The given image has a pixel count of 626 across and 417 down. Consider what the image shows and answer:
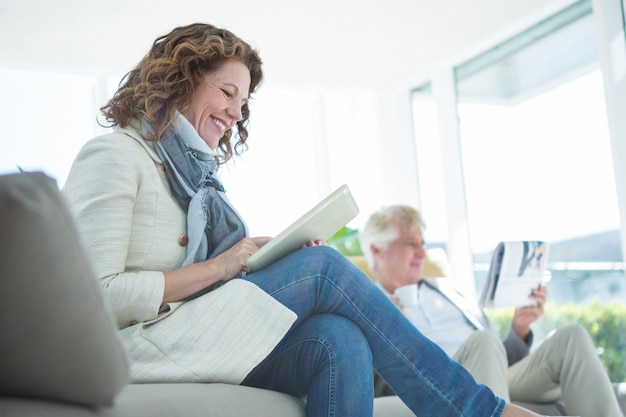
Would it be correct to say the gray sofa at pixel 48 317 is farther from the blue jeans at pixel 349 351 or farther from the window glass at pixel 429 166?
the window glass at pixel 429 166

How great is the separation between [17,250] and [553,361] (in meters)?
2.15

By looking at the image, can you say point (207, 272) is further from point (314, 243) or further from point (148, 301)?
point (314, 243)

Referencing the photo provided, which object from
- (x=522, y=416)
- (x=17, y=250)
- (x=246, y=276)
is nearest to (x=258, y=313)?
(x=246, y=276)

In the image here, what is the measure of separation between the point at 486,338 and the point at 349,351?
108 centimetres

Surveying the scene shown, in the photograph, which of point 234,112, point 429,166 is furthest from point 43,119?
point 234,112

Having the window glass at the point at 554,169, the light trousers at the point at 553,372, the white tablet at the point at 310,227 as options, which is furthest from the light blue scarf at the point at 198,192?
the window glass at the point at 554,169

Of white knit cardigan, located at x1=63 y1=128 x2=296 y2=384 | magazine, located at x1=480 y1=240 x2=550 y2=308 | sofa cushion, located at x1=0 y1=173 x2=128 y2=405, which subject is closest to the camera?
sofa cushion, located at x1=0 y1=173 x2=128 y2=405

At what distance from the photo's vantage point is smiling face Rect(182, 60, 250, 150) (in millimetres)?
2021

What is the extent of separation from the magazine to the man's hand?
2 centimetres

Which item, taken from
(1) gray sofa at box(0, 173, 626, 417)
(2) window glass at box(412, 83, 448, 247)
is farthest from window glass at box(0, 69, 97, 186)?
(1) gray sofa at box(0, 173, 626, 417)

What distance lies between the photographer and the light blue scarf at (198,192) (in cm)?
177

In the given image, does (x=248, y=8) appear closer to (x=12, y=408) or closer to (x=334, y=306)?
(x=334, y=306)

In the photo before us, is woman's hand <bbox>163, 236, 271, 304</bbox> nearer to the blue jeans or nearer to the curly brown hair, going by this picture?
the blue jeans

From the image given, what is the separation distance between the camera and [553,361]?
267cm
